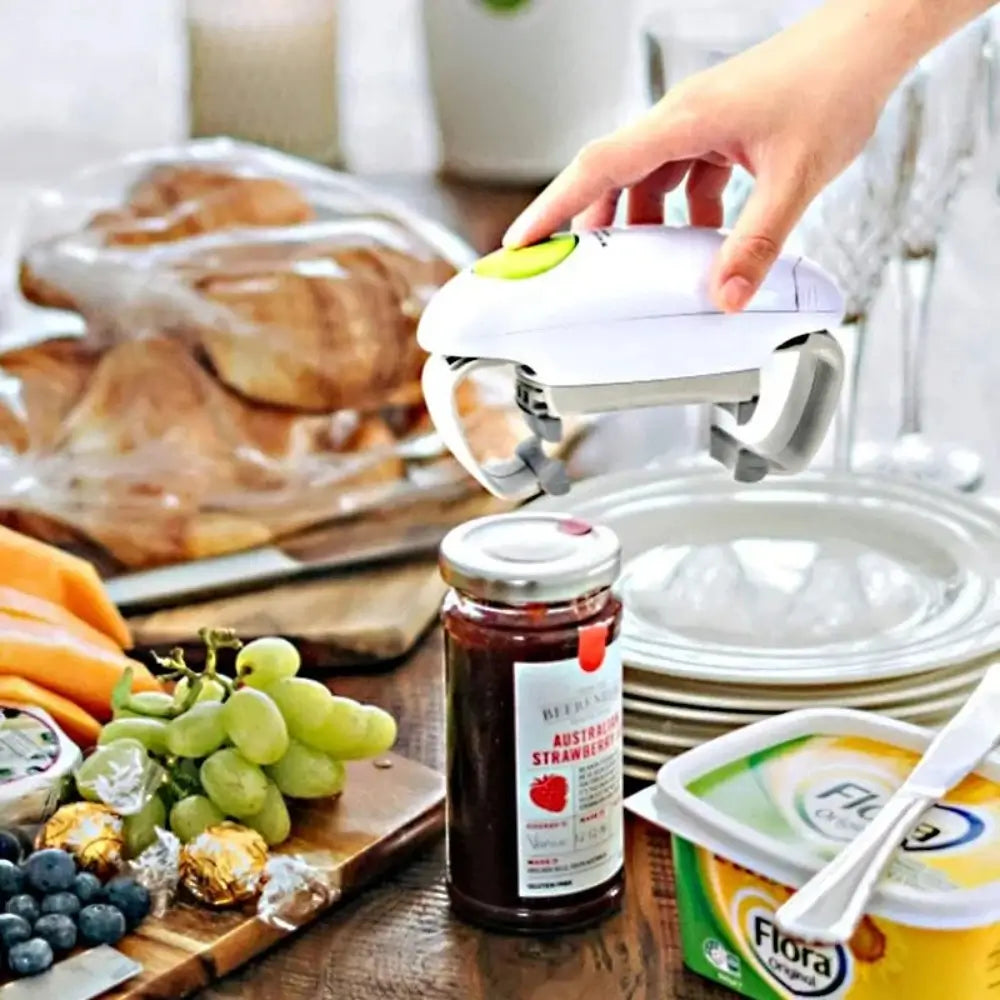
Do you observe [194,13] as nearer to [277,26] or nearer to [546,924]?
[277,26]

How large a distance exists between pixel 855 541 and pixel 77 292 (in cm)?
57

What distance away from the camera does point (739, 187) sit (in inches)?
49.3

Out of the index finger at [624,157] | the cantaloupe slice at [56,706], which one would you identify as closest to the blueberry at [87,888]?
the cantaloupe slice at [56,706]

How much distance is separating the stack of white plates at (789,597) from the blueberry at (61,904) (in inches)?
11.1

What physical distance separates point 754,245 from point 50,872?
15.5 inches

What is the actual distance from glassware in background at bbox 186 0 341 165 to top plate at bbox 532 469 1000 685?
2.92 ft

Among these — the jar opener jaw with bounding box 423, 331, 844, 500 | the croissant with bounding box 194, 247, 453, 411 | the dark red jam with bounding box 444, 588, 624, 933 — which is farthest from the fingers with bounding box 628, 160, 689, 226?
the croissant with bounding box 194, 247, 453, 411

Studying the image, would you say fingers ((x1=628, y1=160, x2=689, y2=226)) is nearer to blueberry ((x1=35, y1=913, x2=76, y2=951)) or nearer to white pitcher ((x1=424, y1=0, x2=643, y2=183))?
blueberry ((x1=35, y1=913, x2=76, y2=951))

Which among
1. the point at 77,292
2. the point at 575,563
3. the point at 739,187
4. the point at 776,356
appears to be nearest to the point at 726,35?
the point at 739,187

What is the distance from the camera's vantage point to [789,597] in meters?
1.10

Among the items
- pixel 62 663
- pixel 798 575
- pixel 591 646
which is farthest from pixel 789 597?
pixel 62 663

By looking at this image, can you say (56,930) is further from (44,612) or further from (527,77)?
(527,77)

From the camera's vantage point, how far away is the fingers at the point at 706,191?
1.01 metres

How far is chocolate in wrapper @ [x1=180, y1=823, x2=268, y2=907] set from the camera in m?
0.85
